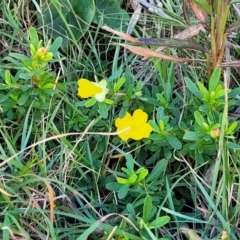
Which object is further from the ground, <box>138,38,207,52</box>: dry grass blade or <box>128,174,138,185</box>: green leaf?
<box>138,38,207,52</box>: dry grass blade

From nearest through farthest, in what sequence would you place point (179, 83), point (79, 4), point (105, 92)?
point (105, 92) → point (179, 83) → point (79, 4)

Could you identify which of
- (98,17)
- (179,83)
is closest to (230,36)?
(179,83)

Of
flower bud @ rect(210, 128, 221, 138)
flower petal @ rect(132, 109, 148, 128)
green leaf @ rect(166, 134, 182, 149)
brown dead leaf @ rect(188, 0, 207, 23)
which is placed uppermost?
brown dead leaf @ rect(188, 0, 207, 23)

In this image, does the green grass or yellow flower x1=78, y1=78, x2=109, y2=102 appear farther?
yellow flower x1=78, y1=78, x2=109, y2=102

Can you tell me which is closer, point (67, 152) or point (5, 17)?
point (67, 152)

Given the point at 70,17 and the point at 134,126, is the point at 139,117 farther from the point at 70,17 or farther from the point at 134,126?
the point at 70,17

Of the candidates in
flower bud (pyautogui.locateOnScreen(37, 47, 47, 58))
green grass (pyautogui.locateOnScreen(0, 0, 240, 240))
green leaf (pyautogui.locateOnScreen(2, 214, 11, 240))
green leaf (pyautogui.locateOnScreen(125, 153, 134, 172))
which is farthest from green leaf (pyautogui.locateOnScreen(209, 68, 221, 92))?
green leaf (pyautogui.locateOnScreen(2, 214, 11, 240))

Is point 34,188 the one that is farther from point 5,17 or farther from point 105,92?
point 5,17

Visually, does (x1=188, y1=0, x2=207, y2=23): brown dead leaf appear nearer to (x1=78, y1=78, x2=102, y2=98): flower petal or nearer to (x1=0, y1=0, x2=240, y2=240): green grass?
(x1=0, y1=0, x2=240, y2=240): green grass

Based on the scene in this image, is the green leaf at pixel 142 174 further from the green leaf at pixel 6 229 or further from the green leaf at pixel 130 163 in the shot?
the green leaf at pixel 6 229
